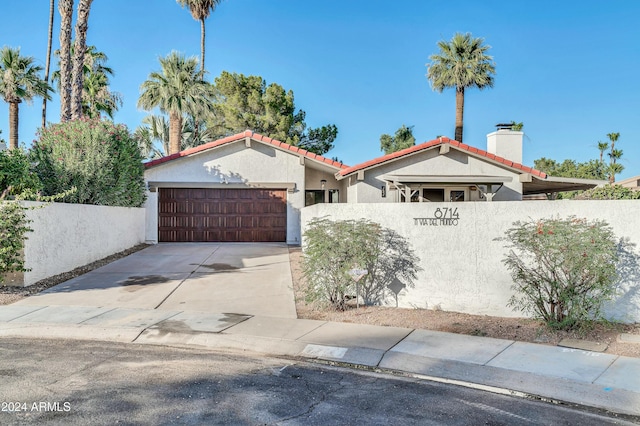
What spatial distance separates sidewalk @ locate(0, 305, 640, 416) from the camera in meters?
5.21

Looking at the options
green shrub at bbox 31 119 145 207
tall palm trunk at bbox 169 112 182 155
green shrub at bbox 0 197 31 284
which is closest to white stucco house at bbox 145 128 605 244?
green shrub at bbox 31 119 145 207

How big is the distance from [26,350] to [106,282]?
5.04 metres

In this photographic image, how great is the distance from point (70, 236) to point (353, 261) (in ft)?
27.7

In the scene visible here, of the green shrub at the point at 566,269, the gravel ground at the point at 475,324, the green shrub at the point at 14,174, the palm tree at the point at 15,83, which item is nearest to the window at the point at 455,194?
the gravel ground at the point at 475,324

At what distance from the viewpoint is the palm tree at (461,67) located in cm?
2978

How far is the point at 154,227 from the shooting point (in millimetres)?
19250

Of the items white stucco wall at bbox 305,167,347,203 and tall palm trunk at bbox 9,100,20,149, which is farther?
tall palm trunk at bbox 9,100,20,149

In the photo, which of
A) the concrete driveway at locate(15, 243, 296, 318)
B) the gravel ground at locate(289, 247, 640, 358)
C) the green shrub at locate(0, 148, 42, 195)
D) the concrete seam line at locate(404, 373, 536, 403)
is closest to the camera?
the concrete seam line at locate(404, 373, 536, 403)

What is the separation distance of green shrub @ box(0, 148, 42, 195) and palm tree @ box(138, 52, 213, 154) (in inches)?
589

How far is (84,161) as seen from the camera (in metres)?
14.6

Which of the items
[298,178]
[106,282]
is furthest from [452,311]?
[298,178]

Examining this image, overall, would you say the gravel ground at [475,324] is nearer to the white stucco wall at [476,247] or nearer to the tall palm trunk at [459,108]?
the white stucco wall at [476,247]

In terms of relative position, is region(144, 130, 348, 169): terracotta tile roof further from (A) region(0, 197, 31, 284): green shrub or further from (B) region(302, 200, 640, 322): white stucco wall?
(B) region(302, 200, 640, 322): white stucco wall

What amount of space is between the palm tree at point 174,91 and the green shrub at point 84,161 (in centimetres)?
1110
